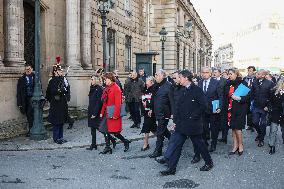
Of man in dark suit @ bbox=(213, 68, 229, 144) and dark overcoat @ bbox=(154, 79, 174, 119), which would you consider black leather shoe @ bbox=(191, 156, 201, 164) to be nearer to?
dark overcoat @ bbox=(154, 79, 174, 119)

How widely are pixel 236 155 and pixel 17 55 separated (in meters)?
6.66

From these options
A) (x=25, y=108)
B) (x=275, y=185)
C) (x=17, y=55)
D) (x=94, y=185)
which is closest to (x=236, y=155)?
(x=275, y=185)

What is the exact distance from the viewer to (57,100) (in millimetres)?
10328

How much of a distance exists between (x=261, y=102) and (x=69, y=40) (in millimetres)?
8161

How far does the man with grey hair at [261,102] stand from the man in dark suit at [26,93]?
6.03 m

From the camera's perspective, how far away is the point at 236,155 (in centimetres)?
898

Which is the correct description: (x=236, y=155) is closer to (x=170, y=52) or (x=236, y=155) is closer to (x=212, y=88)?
(x=212, y=88)

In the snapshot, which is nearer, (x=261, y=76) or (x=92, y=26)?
(x=261, y=76)

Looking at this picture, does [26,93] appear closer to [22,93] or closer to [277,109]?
[22,93]

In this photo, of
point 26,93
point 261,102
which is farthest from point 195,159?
point 26,93

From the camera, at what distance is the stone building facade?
11.2 meters

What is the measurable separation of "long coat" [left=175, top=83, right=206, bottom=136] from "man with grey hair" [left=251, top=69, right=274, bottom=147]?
3.50 m

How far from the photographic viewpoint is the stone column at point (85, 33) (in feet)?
53.6

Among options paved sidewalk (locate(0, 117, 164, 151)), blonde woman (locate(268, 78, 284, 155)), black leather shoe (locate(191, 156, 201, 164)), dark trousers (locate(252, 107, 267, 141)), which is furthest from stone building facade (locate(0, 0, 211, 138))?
blonde woman (locate(268, 78, 284, 155))
